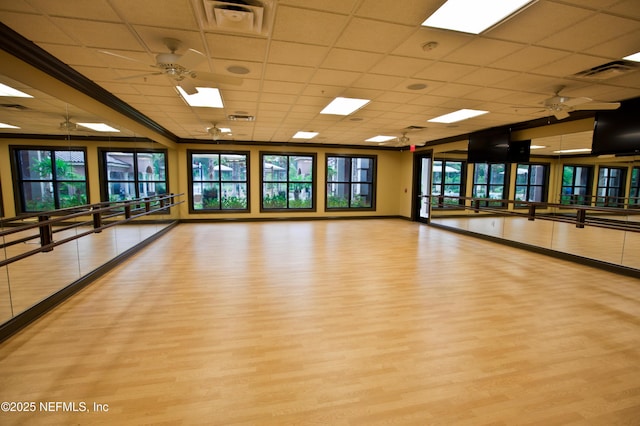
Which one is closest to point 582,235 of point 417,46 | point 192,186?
point 417,46

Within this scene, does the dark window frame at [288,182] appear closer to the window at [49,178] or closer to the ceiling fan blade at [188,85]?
the window at [49,178]

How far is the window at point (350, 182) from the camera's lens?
36.7 ft

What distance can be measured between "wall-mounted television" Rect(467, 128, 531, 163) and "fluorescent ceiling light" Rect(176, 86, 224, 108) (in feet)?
20.9

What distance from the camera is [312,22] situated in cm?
257

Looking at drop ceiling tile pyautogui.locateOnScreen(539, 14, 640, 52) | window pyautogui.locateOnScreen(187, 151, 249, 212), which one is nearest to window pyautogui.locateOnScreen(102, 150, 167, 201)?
window pyautogui.locateOnScreen(187, 151, 249, 212)

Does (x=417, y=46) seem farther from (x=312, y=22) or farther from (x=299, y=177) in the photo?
(x=299, y=177)

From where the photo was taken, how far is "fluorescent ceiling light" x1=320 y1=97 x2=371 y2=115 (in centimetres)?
500

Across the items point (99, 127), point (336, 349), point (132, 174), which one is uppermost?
point (99, 127)

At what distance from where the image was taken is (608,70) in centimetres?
341

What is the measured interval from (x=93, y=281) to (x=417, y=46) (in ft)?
16.7

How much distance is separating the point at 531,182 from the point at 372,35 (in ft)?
18.4

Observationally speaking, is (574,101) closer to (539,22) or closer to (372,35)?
(539,22)

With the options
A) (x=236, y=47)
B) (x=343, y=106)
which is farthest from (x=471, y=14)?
(x=343, y=106)

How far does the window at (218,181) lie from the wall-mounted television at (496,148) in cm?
711
